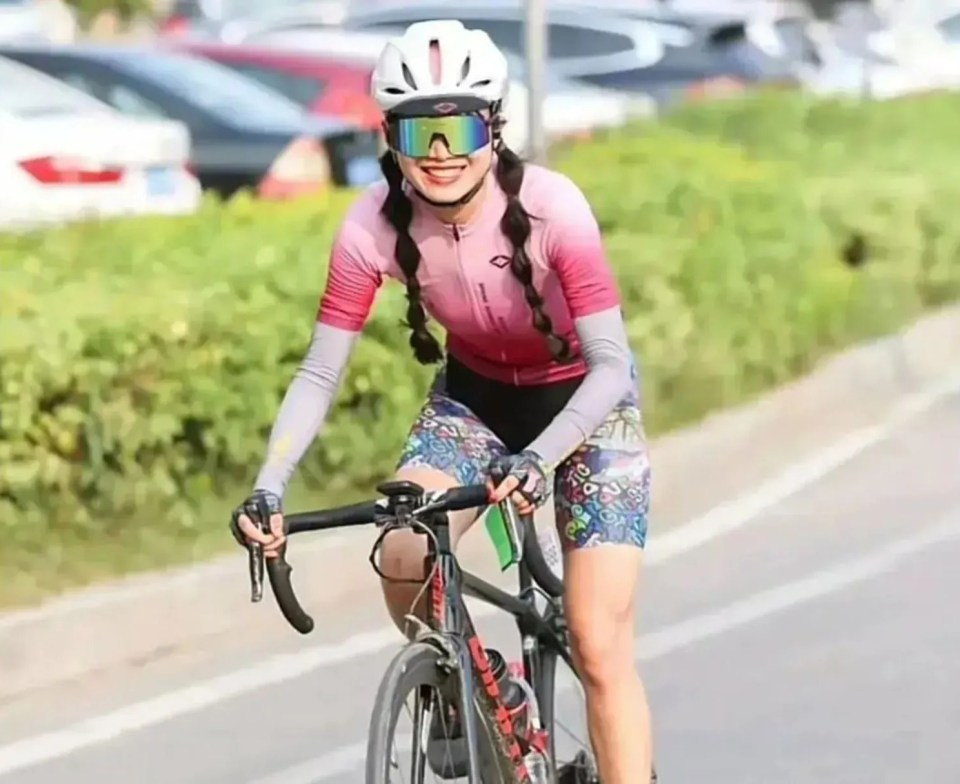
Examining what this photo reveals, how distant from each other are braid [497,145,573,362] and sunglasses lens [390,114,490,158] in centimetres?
17

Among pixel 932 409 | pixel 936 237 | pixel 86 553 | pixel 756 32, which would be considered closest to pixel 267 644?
pixel 86 553

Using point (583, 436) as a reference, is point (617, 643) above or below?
below

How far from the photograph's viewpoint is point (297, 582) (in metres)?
7.61

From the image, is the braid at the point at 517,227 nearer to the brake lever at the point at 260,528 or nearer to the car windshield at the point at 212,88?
the brake lever at the point at 260,528

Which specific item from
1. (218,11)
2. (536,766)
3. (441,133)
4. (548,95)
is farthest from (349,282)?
(218,11)

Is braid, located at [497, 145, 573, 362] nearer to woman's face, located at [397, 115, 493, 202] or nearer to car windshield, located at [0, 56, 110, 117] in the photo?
Answer: woman's face, located at [397, 115, 493, 202]

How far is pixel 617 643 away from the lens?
4.76 metres

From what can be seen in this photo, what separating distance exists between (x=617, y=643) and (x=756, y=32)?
24197 mm

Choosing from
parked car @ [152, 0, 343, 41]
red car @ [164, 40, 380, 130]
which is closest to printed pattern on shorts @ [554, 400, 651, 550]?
red car @ [164, 40, 380, 130]

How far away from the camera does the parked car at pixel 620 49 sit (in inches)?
928

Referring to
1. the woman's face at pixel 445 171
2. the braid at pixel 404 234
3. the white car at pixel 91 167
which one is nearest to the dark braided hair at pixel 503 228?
the braid at pixel 404 234

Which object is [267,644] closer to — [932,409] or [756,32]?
[932,409]

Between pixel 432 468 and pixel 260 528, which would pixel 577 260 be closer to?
pixel 432 468

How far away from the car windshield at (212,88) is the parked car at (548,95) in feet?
3.23
